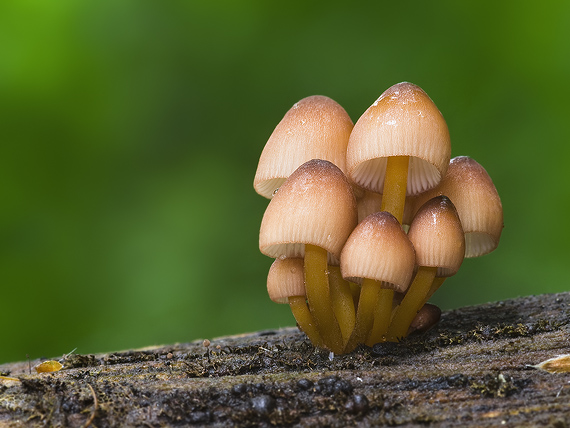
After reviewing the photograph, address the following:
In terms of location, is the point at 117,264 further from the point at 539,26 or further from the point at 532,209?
the point at 539,26

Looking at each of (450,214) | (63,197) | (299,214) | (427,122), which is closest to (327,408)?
(299,214)

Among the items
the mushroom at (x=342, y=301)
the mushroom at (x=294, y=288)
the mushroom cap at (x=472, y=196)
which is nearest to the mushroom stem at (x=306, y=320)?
the mushroom at (x=294, y=288)

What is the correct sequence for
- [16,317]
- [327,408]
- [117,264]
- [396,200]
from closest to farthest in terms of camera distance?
[327,408] → [396,200] → [16,317] → [117,264]

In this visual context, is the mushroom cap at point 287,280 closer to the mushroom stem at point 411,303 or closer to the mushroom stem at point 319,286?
the mushroom stem at point 319,286

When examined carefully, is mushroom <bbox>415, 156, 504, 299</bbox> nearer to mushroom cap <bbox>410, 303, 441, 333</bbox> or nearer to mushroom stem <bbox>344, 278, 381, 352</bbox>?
mushroom cap <bbox>410, 303, 441, 333</bbox>

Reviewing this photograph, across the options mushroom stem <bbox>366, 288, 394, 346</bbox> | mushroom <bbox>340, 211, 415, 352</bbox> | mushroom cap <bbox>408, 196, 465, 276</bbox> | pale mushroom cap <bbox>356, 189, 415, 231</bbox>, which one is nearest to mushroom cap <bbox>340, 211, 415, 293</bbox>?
mushroom <bbox>340, 211, 415, 352</bbox>

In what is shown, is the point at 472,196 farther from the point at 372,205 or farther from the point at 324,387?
the point at 324,387

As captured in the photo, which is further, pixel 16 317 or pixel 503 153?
pixel 503 153

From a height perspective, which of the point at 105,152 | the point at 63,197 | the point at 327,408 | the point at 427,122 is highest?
the point at 105,152
